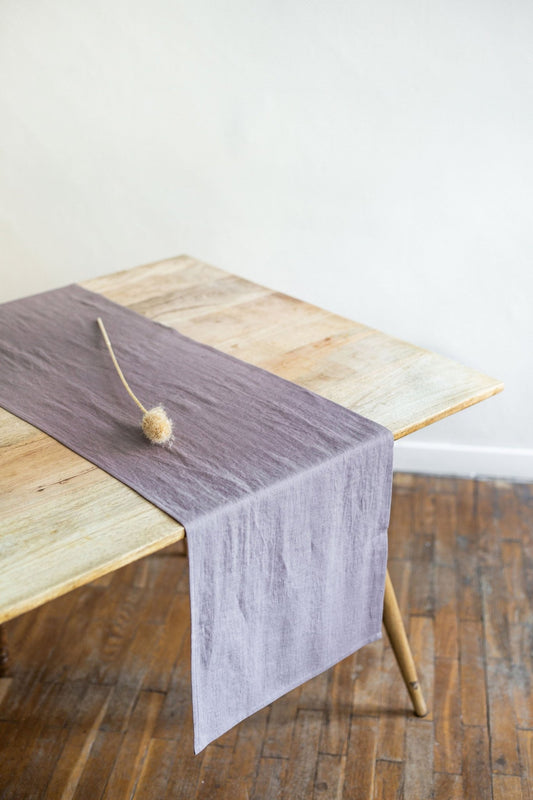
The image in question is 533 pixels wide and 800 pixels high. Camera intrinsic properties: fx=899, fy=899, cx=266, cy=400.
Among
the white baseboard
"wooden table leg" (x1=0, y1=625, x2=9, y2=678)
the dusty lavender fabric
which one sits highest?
the dusty lavender fabric

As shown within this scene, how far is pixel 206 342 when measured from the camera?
1851 mm

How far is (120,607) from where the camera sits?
2.32 metres

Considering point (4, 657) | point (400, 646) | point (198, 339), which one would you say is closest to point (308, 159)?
point (198, 339)

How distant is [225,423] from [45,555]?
44cm

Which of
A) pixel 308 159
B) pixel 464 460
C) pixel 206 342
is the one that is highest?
pixel 308 159

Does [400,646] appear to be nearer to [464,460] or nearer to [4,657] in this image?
[4,657]

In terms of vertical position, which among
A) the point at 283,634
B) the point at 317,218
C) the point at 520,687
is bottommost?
the point at 520,687

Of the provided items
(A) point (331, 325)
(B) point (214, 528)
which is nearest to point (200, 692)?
(B) point (214, 528)

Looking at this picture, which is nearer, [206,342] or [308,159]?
[206,342]

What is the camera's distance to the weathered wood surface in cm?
123

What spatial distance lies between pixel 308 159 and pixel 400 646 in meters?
1.42

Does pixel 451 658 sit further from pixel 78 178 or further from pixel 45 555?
pixel 78 178

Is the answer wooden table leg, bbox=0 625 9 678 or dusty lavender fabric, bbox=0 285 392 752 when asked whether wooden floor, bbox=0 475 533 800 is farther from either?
dusty lavender fabric, bbox=0 285 392 752

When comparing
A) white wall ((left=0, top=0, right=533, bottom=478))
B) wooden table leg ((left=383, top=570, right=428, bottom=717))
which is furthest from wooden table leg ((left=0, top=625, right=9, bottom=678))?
white wall ((left=0, top=0, right=533, bottom=478))
